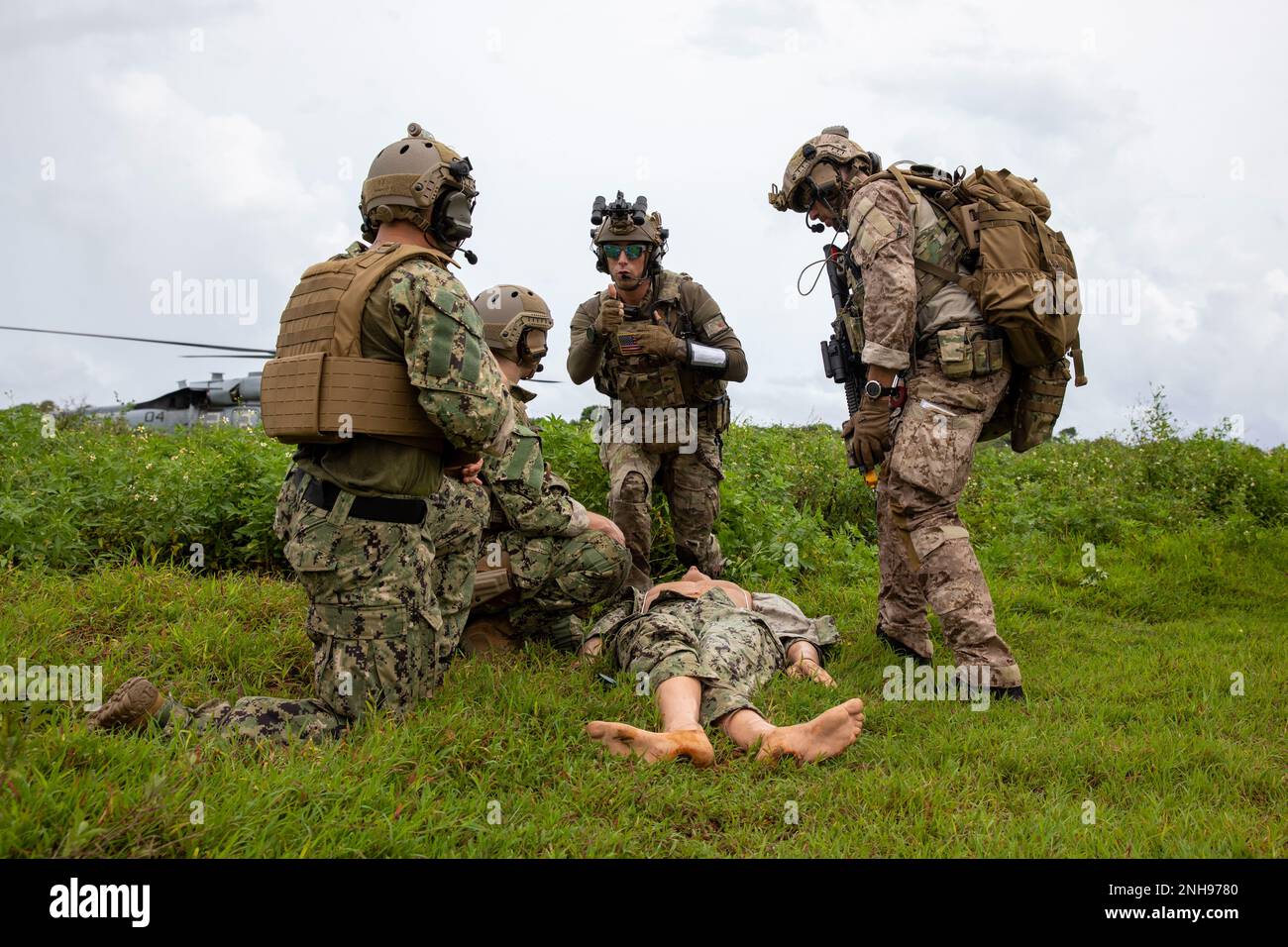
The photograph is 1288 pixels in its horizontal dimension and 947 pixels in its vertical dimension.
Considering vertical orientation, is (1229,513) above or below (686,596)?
above

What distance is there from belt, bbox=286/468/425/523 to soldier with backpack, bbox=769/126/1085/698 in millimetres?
2491

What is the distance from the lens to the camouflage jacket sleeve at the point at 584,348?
648 centimetres

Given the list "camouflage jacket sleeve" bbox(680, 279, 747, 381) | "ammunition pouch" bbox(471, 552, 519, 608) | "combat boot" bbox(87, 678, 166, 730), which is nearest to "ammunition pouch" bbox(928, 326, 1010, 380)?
"camouflage jacket sleeve" bbox(680, 279, 747, 381)

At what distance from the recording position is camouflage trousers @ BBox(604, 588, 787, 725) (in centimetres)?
418

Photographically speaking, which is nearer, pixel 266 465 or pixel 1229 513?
pixel 266 465

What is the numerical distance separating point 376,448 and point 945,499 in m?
2.93

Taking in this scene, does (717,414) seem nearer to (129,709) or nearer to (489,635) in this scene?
(489,635)

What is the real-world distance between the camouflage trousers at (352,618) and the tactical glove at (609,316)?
8.26 feet

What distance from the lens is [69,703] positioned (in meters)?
3.65

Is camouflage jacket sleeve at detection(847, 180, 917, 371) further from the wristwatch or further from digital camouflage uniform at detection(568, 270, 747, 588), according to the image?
digital camouflage uniform at detection(568, 270, 747, 588)

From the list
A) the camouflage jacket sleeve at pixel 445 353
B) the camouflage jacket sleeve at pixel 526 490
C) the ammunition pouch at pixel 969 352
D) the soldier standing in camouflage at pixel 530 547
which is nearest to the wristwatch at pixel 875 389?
the ammunition pouch at pixel 969 352
